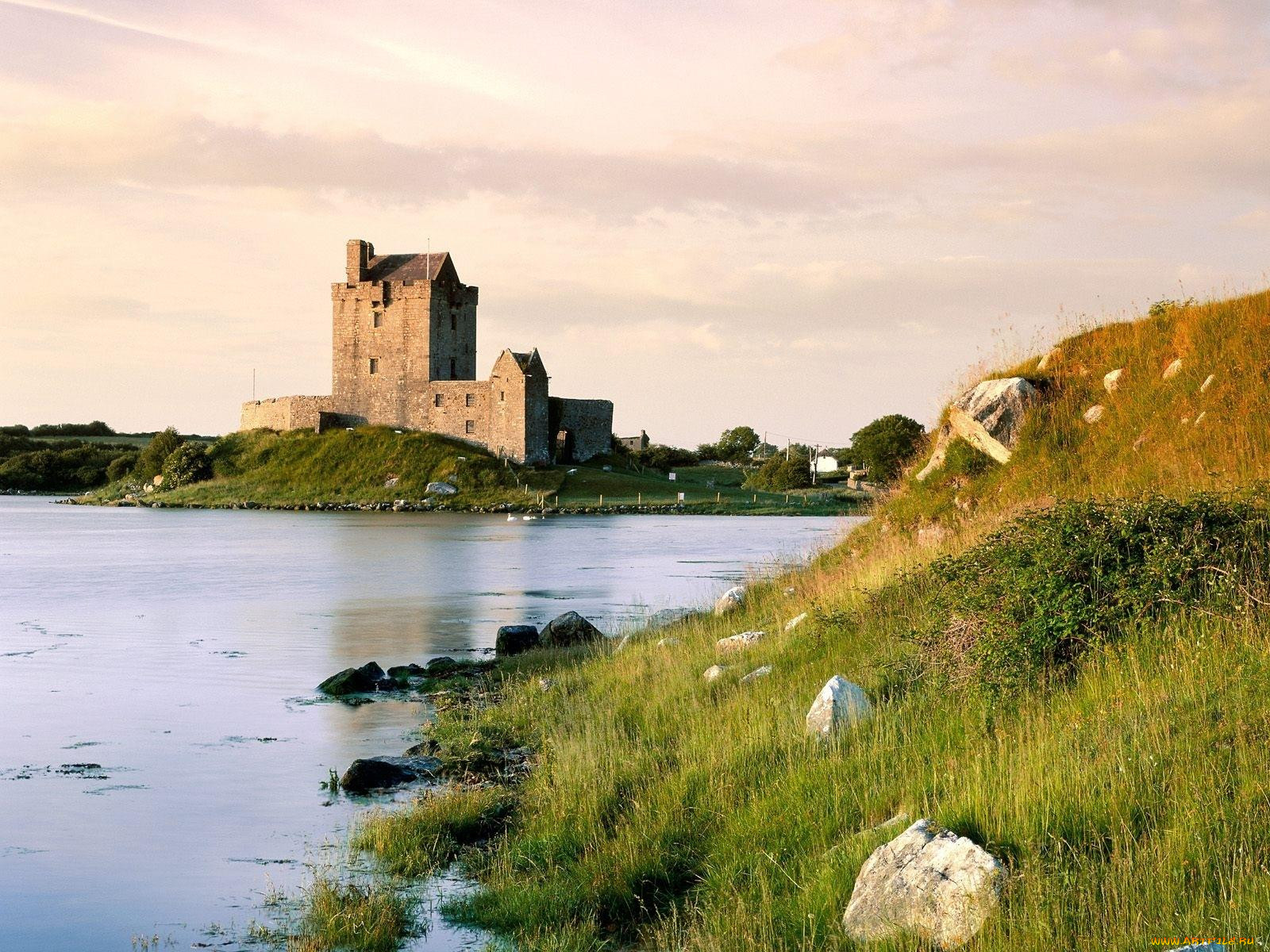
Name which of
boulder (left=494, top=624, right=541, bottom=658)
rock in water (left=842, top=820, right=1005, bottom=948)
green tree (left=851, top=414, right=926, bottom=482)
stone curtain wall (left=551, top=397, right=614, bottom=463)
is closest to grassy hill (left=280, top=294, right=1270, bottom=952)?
rock in water (left=842, top=820, right=1005, bottom=948)

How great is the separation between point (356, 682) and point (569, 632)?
4.14 m

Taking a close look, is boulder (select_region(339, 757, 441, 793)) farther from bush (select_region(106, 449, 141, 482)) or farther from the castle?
bush (select_region(106, 449, 141, 482))

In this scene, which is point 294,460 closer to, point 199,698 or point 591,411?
point 591,411

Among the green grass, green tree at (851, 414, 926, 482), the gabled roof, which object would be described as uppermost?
the gabled roof

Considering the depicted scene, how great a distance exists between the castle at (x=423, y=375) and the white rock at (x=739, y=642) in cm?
8857

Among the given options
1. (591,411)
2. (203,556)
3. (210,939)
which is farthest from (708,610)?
(591,411)

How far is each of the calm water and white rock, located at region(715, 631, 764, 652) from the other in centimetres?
432

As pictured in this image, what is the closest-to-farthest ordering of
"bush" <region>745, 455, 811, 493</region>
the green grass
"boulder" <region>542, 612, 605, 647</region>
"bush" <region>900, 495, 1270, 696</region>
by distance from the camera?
1. "bush" <region>900, 495, 1270, 696</region>
2. the green grass
3. "boulder" <region>542, 612, 605, 647</region>
4. "bush" <region>745, 455, 811, 493</region>

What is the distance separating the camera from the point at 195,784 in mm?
13555

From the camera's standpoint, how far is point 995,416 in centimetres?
2027

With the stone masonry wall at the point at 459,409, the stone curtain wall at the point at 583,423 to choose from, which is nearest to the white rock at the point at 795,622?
the stone masonry wall at the point at 459,409

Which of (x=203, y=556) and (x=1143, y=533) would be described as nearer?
(x=1143, y=533)

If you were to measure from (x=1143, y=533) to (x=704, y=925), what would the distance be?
547 cm

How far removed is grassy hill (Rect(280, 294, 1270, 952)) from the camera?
21.5 feet
